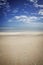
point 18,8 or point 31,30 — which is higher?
point 18,8

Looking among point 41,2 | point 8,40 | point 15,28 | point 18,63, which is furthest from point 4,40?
point 41,2

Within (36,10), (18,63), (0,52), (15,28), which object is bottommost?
(18,63)

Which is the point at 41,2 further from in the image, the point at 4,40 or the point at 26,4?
the point at 4,40

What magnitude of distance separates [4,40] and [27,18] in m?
0.50

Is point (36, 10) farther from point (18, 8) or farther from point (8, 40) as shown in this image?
point (8, 40)

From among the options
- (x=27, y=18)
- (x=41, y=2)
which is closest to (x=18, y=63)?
(x=27, y=18)

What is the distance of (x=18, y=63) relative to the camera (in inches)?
89.4

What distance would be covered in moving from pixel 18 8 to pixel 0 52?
742mm

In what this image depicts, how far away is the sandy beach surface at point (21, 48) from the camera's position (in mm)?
2275

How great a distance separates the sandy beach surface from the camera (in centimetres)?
228

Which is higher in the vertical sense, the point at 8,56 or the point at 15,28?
the point at 15,28

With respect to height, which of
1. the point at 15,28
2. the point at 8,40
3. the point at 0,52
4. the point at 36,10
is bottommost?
the point at 0,52

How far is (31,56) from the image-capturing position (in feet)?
7.51

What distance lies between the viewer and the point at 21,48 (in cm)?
229
